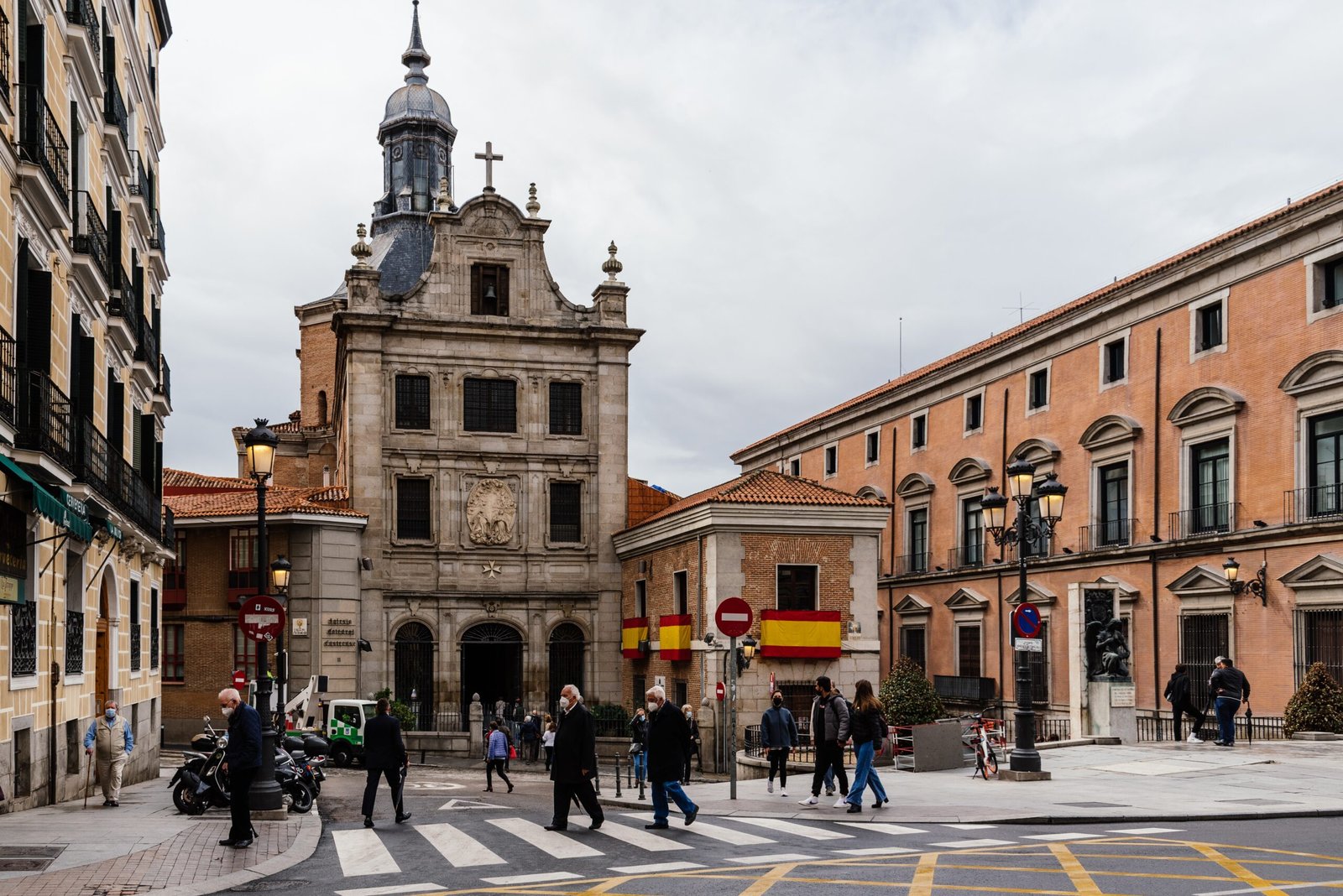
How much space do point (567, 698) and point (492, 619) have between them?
1132 inches

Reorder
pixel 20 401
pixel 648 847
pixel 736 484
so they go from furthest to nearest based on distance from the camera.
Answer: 1. pixel 736 484
2. pixel 20 401
3. pixel 648 847

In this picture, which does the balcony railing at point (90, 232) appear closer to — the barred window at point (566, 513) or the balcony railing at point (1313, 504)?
the barred window at point (566, 513)

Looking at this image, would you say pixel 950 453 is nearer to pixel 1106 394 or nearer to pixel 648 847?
pixel 1106 394

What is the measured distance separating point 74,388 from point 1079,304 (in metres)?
29.1

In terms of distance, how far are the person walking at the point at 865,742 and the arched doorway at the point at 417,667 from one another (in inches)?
1074

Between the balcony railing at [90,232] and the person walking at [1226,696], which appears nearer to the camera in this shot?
the balcony railing at [90,232]

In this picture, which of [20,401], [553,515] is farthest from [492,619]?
[20,401]

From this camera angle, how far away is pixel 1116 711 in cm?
2727

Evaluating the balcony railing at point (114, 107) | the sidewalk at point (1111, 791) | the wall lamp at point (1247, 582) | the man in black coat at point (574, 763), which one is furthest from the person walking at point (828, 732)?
the wall lamp at point (1247, 582)

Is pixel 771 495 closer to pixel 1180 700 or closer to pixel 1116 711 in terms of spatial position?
pixel 1116 711

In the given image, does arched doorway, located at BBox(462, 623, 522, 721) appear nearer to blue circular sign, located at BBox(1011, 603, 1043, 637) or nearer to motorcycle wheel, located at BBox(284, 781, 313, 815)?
motorcycle wheel, located at BBox(284, 781, 313, 815)

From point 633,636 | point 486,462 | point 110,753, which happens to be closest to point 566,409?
point 486,462

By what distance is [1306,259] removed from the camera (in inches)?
1237

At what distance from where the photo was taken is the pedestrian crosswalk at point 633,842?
1306cm
